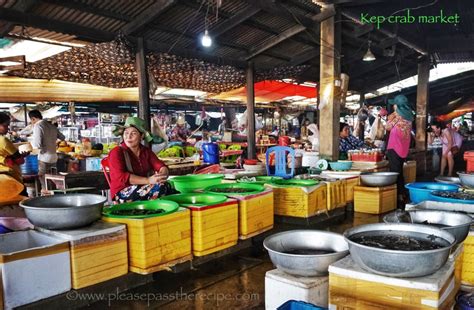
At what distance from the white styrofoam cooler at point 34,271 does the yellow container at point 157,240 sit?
1.88 feet

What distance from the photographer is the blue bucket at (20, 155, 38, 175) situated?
27.8ft

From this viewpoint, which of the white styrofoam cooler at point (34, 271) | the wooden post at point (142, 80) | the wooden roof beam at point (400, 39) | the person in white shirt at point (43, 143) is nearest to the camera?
the white styrofoam cooler at point (34, 271)

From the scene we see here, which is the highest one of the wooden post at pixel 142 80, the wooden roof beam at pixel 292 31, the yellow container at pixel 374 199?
the wooden roof beam at pixel 292 31

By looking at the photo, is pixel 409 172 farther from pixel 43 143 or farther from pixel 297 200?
pixel 43 143

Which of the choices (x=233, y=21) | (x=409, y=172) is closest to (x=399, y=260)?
(x=233, y=21)

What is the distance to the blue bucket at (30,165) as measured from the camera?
8469 mm

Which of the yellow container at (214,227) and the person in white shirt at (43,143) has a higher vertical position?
the person in white shirt at (43,143)

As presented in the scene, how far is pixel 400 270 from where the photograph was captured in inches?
78.0

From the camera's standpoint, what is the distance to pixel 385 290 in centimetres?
207

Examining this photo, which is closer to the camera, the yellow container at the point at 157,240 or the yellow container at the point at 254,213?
the yellow container at the point at 157,240

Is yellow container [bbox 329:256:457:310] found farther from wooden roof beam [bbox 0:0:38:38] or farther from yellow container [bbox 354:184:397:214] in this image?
wooden roof beam [bbox 0:0:38:38]

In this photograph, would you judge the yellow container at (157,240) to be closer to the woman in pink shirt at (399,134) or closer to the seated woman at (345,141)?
the woman in pink shirt at (399,134)

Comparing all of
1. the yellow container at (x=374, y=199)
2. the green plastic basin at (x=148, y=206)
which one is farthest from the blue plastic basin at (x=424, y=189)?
the green plastic basin at (x=148, y=206)

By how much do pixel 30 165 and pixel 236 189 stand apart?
630 cm
